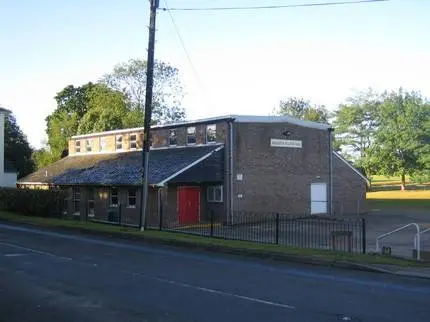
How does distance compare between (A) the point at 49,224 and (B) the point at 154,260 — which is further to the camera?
(A) the point at 49,224

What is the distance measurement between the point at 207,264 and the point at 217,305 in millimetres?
5758

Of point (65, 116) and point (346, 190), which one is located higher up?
point (65, 116)

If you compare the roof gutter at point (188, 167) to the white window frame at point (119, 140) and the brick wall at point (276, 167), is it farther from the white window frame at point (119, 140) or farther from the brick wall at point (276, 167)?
the white window frame at point (119, 140)

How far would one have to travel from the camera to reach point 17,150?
75.1 m

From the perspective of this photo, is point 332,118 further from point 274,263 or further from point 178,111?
point 274,263

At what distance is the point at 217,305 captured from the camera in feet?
31.7

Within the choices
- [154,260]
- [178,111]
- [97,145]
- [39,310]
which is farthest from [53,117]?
[39,310]

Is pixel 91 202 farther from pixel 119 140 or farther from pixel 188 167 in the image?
pixel 188 167

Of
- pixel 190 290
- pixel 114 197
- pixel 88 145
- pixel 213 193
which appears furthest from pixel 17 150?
pixel 190 290

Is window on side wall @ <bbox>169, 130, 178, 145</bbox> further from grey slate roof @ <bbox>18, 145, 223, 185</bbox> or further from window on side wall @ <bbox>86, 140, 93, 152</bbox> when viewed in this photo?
window on side wall @ <bbox>86, 140, 93, 152</bbox>

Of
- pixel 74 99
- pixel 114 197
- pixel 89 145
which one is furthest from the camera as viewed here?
pixel 74 99

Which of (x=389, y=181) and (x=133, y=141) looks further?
(x=389, y=181)

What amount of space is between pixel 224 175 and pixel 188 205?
2893mm

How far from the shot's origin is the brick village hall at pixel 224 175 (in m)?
33.8
